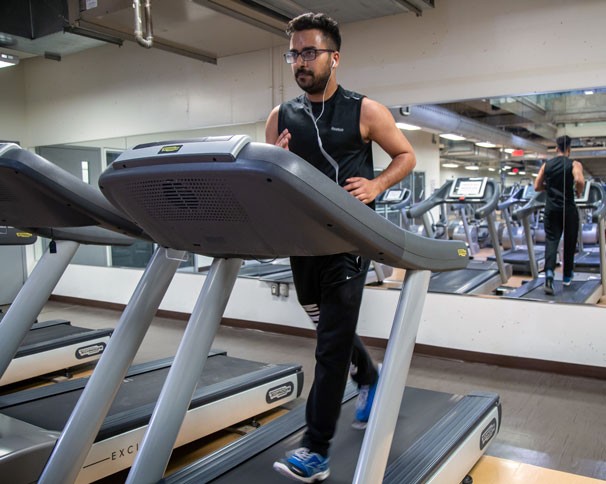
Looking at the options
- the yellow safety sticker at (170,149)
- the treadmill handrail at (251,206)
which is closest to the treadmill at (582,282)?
the treadmill handrail at (251,206)

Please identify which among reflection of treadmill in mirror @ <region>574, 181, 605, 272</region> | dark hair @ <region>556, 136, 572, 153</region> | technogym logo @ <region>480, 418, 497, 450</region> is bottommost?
Result: technogym logo @ <region>480, 418, 497, 450</region>

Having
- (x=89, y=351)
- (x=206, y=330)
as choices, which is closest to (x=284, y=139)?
(x=206, y=330)

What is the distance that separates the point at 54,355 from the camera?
379 cm

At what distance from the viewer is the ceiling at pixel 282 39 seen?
3.82 meters

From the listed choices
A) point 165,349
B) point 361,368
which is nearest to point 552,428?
point 361,368

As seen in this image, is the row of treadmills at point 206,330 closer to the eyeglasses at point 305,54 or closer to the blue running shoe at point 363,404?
the blue running shoe at point 363,404

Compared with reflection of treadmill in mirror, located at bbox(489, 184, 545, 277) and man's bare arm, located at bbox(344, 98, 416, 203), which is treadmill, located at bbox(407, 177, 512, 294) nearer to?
reflection of treadmill in mirror, located at bbox(489, 184, 545, 277)

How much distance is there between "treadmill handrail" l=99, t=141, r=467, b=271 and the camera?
1.19m

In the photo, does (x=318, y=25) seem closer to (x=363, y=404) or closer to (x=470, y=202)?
(x=363, y=404)

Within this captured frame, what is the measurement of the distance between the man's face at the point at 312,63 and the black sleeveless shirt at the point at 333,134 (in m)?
0.10

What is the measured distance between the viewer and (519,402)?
3.15 meters

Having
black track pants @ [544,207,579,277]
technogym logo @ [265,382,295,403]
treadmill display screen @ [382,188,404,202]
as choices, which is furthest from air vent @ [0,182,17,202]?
treadmill display screen @ [382,188,404,202]

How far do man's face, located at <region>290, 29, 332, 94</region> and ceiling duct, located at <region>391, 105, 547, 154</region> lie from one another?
2593 millimetres

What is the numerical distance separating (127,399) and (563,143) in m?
3.54
